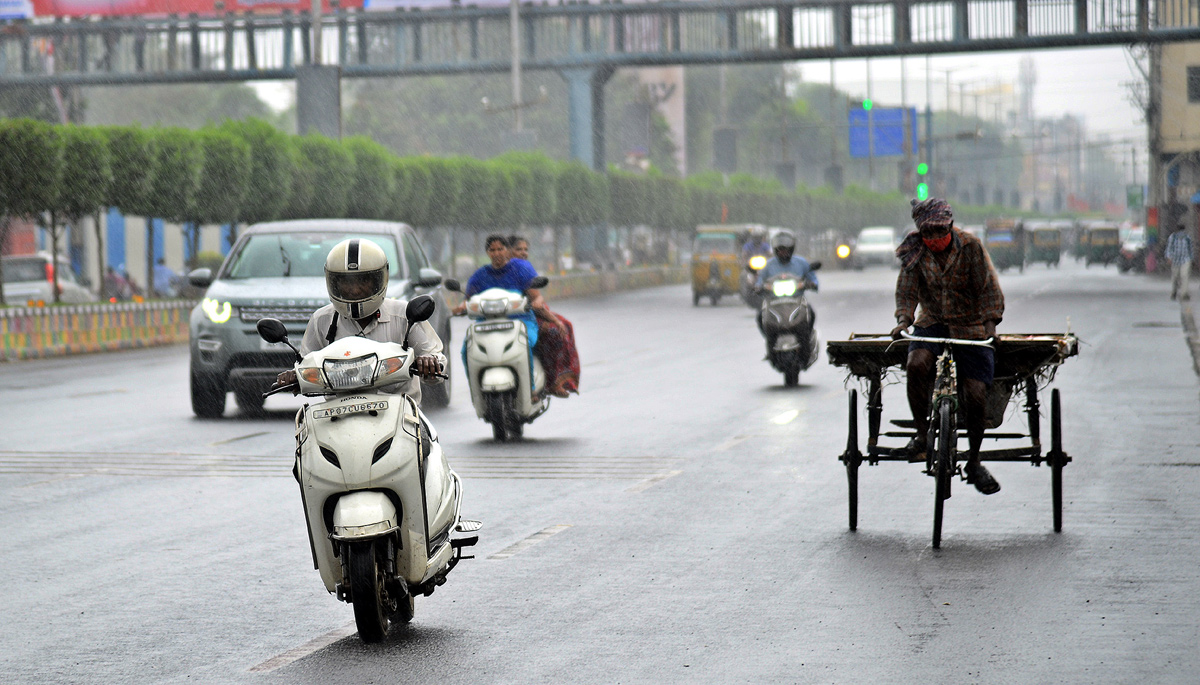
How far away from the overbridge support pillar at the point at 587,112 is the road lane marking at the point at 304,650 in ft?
159

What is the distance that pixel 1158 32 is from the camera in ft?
144

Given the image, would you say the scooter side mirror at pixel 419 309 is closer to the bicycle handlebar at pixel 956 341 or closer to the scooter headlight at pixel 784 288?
the bicycle handlebar at pixel 956 341

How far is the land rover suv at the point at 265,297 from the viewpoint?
48.1ft

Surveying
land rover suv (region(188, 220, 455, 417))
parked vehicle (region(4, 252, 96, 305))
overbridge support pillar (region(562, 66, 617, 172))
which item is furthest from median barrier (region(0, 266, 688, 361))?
overbridge support pillar (region(562, 66, 617, 172))

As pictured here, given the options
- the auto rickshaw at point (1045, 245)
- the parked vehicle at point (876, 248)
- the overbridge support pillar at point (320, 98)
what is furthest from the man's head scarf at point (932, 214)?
the auto rickshaw at point (1045, 245)

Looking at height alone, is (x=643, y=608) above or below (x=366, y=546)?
below

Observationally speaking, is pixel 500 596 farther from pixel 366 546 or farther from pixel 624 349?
pixel 624 349

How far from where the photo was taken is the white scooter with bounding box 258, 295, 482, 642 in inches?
A: 233

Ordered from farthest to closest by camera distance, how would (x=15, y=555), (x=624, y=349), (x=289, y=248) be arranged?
Answer: 1. (x=624, y=349)
2. (x=289, y=248)
3. (x=15, y=555)

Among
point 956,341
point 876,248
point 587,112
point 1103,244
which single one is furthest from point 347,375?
point 1103,244

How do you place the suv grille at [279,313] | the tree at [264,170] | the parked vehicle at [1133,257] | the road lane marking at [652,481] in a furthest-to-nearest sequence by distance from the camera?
1. the parked vehicle at [1133,257]
2. the tree at [264,170]
3. the suv grille at [279,313]
4. the road lane marking at [652,481]

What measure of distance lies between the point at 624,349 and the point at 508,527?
52.0 ft

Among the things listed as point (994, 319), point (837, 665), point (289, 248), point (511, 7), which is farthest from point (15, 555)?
point (511, 7)

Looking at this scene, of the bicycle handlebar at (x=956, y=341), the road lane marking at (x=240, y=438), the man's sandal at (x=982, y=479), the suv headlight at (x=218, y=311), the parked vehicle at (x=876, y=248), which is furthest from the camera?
the parked vehicle at (x=876, y=248)
